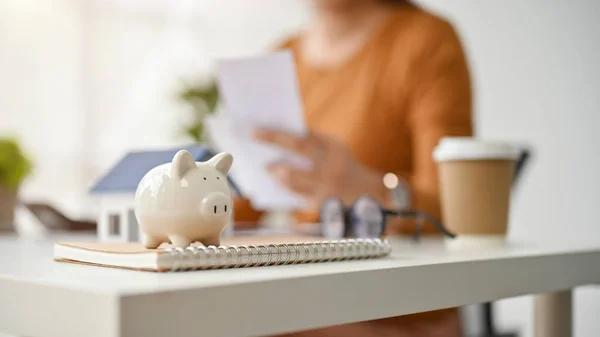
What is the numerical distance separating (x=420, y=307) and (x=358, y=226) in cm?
30

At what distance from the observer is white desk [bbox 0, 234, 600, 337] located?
387 millimetres

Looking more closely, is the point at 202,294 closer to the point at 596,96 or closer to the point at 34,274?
the point at 34,274

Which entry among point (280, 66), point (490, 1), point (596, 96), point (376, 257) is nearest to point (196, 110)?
point (490, 1)

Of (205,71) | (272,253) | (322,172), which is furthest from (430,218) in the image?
(205,71)

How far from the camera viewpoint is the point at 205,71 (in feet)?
12.6

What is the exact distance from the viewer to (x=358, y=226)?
2.85 feet

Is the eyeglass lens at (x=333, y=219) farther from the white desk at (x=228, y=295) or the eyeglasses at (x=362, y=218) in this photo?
the white desk at (x=228, y=295)

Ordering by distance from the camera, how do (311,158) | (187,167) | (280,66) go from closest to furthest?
(187,167) < (280,66) < (311,158)

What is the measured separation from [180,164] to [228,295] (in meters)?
0.16

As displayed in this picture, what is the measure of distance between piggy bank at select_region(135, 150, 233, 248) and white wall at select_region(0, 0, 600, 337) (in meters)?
1.91

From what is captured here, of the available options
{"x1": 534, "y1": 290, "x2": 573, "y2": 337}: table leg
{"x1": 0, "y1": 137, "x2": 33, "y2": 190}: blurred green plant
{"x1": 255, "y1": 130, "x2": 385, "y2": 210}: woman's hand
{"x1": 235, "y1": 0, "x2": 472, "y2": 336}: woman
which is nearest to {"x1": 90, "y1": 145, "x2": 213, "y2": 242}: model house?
{"x1": 255, "y1": 130, "x2": 385, "y2": 210}: woman's hand

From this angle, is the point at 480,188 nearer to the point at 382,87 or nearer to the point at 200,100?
the point at 382,87

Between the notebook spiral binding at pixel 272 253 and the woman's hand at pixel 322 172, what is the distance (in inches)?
23.1

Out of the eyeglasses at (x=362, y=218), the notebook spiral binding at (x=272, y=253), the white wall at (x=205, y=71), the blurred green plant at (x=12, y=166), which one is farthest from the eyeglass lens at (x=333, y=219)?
the white wall at (x=205, y=71)
